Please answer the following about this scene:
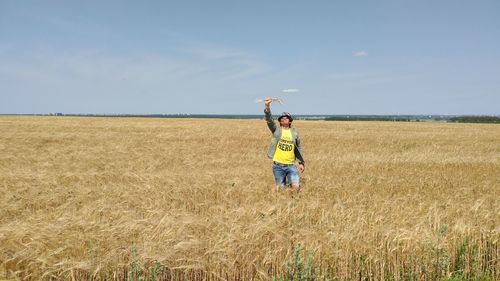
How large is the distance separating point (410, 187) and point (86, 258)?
28.3 feet

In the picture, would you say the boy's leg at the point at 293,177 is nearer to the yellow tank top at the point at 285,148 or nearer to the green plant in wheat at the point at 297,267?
the yellow tank top at the point at 285,148

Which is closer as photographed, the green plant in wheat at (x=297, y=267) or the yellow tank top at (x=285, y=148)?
the green plant in wheat at (x=297, y=267)

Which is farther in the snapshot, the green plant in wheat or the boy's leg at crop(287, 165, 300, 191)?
the boy's leg at crop(287, 165, 300, 191)

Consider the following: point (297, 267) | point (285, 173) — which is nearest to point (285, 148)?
point (285, 173)

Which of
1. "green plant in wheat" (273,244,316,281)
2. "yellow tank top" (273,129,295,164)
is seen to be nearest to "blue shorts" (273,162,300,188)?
"yellow tank top" (273,129,295,164)

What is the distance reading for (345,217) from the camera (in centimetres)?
536

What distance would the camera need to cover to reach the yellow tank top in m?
7.79

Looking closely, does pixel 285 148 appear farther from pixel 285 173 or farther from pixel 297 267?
pixel 297 267

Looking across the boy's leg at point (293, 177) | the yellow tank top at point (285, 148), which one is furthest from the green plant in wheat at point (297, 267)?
the yellow tank top at point (285, 148)

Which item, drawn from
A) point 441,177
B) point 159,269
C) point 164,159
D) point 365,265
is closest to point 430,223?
point 365,265

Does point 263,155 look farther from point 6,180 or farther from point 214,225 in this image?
point 214,225

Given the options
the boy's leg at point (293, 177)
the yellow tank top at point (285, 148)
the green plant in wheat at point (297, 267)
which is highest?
the yellow tank top at point (285, 148)

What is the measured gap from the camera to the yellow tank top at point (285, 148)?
7.79 m

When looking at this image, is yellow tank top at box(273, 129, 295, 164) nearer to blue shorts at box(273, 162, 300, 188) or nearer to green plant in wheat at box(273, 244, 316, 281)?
blue shorts at box(273, 162, 300, 188)
